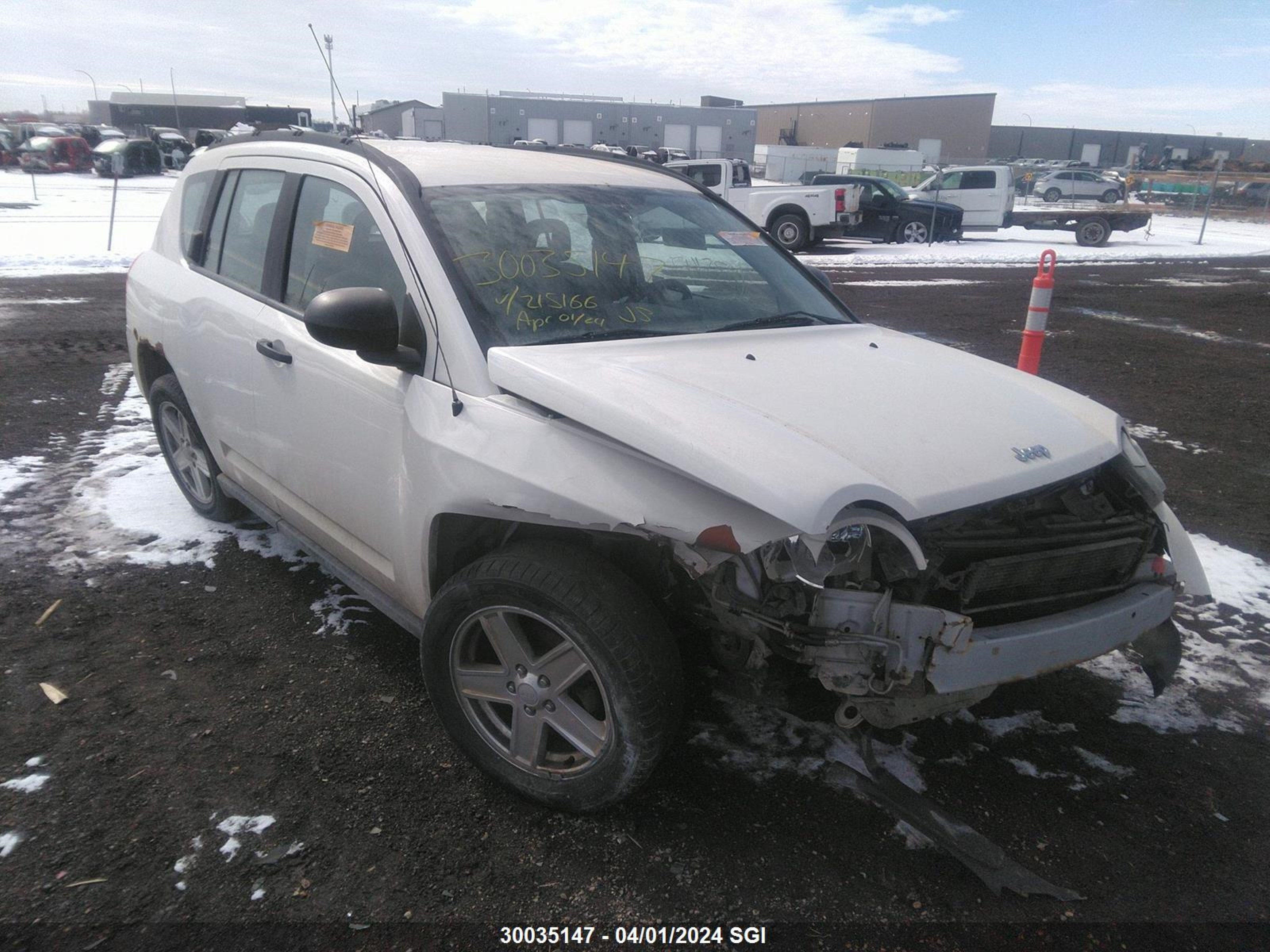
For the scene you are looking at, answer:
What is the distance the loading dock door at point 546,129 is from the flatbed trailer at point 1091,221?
30.4 m

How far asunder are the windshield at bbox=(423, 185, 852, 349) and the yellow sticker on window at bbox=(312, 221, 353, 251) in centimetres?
37

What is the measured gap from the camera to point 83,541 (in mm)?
4320

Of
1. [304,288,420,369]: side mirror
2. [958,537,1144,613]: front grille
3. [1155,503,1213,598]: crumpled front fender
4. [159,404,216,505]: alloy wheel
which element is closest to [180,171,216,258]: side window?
[159,404,216,505]: alloy wheel

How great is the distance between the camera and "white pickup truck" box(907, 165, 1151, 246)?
22469 mm

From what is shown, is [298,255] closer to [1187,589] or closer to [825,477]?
[825,477]

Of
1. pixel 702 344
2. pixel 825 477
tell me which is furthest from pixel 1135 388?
pixel 825 477

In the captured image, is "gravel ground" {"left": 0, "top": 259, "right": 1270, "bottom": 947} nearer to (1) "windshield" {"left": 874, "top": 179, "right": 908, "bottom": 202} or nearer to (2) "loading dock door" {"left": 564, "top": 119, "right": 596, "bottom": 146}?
(1) "windshield" {"left": 874, "top": 179, "right": 908, "bottom": 202}

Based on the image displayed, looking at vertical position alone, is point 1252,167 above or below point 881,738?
above

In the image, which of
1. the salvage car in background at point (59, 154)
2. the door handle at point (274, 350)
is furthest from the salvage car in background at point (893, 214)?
the salvage car in background at point (59, 154)

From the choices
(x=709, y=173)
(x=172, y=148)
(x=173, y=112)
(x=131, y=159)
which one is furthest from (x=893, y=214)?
(x=173, y=112)

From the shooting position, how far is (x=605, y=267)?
3.12m

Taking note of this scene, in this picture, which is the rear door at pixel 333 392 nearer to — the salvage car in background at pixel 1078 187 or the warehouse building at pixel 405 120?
the warehouse building at pixel 405 120

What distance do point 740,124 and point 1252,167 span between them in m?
30.4

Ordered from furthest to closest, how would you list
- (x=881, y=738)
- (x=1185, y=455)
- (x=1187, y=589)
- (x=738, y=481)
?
1. (x=1185, y=455)
2. (x=881, y=738)
3. (x=1187, y=589)
4. (x=738, y=481)
